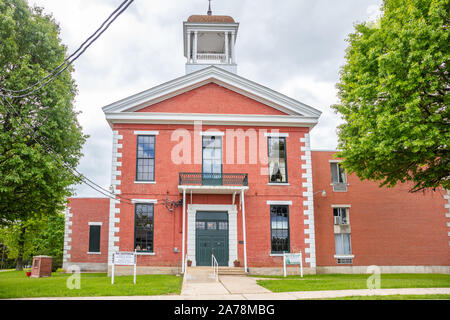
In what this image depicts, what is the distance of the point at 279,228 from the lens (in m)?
21.2

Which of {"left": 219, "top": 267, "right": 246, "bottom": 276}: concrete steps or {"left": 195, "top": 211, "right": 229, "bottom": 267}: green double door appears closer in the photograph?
{"left": 219, "top": 267, "right": 246, "bottom": 276}: concrete steps

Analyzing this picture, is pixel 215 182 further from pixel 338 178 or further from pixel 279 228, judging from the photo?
pixel 338 178

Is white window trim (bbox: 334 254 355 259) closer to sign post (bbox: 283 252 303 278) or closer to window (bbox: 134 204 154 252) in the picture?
sign post (bbox: 283 252 303 278)

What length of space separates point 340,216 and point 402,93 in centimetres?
1098

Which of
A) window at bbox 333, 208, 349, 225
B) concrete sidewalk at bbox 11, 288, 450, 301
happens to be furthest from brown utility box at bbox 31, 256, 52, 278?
window at bbox 333, 208, 349, 225

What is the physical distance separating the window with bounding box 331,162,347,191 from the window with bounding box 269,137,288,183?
4341 mm

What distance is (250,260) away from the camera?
67.5 ft

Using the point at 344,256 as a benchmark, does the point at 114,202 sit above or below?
above

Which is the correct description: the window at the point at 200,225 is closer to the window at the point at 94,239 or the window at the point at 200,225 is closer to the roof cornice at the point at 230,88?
the roof cornice at the point at 230,88

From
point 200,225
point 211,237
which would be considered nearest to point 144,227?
point 200,225

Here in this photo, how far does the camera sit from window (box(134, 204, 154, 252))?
2031 centimetres

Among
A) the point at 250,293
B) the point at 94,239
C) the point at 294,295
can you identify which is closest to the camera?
the point at 294,295

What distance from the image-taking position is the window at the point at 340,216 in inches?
945

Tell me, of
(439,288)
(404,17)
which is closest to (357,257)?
(439,288)
